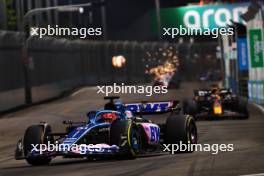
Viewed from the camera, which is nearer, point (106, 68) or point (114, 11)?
point (106, 68)

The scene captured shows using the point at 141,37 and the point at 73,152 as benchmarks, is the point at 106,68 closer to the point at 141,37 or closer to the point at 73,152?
the point at 141,37

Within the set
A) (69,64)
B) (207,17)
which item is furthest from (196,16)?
(69,64)

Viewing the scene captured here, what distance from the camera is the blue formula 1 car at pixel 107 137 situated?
12539 millimetres

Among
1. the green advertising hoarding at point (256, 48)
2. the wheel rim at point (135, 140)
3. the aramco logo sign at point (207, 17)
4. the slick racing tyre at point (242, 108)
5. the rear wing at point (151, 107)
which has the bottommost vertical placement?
the slick racing tyre at point (242, 108)

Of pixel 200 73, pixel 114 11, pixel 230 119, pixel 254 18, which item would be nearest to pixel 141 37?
pixel 114 11

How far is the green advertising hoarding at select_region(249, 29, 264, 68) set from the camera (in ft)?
111

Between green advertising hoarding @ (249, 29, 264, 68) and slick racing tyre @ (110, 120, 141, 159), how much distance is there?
2164cm

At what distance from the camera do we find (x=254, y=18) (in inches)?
1415

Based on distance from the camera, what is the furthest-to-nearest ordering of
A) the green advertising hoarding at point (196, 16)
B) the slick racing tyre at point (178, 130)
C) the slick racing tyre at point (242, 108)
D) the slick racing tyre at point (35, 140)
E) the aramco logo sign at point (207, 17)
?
the aramco logo sign at point (207, 17) → the green advertising hoarding at point (196, 16) → the slick racing tyre at point (242, 108) → the slick racing tyre at point (178, 130) → the slick racing tyre at point (35, 140)

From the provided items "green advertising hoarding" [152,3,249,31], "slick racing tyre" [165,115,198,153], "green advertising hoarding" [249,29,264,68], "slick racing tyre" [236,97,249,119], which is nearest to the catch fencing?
"green advertising hoarding" [152,3,249,31]

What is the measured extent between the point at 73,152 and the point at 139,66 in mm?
43301

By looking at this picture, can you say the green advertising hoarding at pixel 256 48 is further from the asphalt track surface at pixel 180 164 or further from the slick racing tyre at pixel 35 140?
the slick racing tyre at pixel 35 140

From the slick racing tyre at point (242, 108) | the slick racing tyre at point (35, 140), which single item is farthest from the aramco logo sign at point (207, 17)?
the slick racing tyre at point (35, 140)

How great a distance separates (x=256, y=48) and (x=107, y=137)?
72.7 ft
